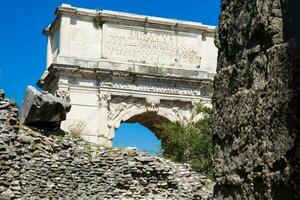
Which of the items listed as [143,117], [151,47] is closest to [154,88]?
[143,117]

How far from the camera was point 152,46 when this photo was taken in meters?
21.1

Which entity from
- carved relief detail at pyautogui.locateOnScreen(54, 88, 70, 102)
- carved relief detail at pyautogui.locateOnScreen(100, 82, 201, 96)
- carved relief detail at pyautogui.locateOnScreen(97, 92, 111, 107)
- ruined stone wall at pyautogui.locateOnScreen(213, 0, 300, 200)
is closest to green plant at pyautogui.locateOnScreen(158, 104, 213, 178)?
carved relief detail at pyautogui.locateOnScreen(100, 82, 201, 96)

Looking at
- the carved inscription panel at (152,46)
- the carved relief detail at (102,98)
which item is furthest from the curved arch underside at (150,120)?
the carved inscription panel at (152,46)

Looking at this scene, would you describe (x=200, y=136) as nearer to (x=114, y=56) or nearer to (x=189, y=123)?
(x=189, y=123)

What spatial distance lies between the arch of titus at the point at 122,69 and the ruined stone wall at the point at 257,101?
16139 millimetres

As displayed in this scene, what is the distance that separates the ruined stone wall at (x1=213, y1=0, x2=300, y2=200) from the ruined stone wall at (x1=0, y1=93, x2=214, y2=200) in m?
7.32

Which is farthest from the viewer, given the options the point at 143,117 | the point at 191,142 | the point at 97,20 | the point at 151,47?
the point at 143,117

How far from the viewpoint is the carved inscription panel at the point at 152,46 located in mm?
20625

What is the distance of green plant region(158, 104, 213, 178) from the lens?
1841 centimetres

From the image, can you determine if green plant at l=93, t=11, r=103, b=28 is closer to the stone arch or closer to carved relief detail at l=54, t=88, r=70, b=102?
carved relief detail at l=54, t=88, r=70, b=102

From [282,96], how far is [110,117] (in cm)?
1775

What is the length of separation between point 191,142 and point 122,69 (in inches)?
137

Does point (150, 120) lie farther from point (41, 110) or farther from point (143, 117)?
point (41, 110)

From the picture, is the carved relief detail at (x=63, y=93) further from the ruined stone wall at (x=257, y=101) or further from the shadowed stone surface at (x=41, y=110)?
the ruined stone wall at (x=257, y=101)
